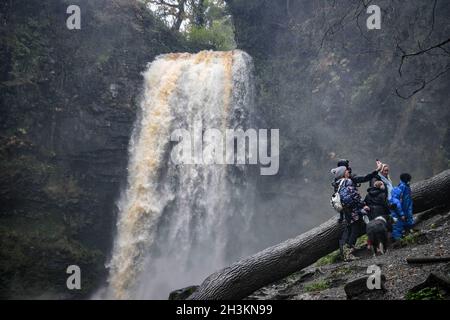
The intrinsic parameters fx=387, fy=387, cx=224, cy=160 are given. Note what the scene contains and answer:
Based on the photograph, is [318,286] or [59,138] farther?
[59,138]

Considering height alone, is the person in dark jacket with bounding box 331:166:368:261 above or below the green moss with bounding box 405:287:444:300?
above

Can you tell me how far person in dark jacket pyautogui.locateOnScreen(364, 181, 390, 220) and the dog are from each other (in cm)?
13

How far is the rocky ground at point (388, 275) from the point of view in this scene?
5191 millimetres

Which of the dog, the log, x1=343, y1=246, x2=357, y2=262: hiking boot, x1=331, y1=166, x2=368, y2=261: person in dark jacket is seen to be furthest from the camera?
x1=343, y1=246, x2=357, y2=262: hiking boot

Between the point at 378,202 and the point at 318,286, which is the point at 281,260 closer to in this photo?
the point at 318,286

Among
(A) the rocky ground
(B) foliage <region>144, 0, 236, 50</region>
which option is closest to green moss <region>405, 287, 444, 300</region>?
(A) the rocky ground

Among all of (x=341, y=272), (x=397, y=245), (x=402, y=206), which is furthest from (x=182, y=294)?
(x=402, y=206)

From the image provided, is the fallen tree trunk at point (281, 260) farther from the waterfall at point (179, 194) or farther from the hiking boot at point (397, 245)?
the waterfall at point (179, 194)

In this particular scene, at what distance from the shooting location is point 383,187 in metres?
7.14

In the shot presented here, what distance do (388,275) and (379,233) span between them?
116 cm

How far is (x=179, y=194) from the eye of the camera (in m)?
17.6

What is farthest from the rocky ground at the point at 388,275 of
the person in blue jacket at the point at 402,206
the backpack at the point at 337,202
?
the backpack at the point at 337,202

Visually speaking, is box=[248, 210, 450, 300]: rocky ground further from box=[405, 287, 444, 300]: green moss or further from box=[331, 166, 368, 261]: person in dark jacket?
box=[331, 166, 368, 261]: person in dark jacket

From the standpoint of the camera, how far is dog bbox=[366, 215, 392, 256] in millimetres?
6930
